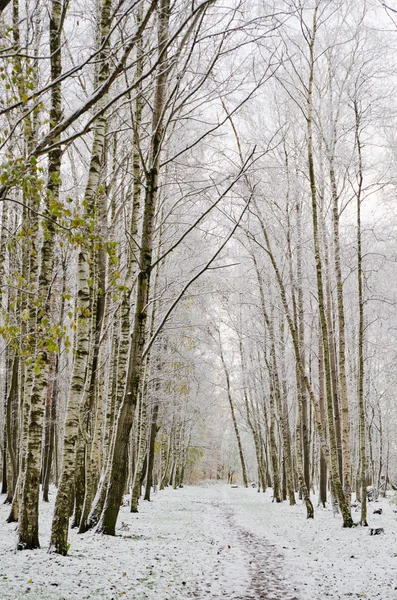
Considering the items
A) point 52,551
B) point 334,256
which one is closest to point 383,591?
point 52,551

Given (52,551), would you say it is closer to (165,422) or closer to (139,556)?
(139,556)

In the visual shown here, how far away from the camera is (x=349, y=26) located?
38.8ft

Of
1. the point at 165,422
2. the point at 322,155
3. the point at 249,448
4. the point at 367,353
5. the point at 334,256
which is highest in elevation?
the point at 322,155

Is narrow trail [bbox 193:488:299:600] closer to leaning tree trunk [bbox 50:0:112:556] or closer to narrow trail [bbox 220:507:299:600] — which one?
narrow trail [bbox 220:507:299:600]

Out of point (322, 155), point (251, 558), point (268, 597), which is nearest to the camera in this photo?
point (268, 597)

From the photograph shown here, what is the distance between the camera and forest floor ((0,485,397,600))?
5.20 m

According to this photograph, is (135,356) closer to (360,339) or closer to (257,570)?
(257,570)

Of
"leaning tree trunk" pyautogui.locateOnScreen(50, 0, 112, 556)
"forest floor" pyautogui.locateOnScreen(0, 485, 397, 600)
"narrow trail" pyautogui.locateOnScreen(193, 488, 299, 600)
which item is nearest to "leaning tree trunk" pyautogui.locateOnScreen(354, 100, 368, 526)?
"forest floor" pyautogui.locateOnScreen(0, 485, 397, 600)

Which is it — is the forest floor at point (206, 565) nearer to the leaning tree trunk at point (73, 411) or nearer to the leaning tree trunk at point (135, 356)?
the leaning tree trunk at point (73, 411)

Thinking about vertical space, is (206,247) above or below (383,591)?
above

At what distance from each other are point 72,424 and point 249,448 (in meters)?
57.2

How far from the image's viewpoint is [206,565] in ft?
22.6

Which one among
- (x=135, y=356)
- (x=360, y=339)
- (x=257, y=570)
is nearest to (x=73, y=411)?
(x=135, y=356)

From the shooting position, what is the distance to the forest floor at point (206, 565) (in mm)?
5199
